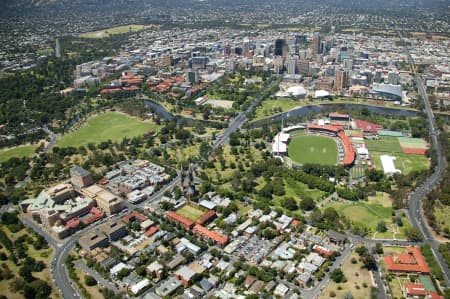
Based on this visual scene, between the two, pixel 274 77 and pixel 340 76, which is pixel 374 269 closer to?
pixel 340 76

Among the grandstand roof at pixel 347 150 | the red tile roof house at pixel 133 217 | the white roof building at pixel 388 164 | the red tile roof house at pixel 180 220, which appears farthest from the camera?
the grandstand roof at pixel 347 150

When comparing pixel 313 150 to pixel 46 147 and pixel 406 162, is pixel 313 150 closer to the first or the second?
pixel 406 162

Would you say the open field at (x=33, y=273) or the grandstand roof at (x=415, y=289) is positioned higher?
the grandstand roof at (x=415, y=289)

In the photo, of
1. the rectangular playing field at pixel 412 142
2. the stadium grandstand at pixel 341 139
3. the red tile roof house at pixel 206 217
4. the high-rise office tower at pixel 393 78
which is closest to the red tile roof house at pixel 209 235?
the red tile roof house at pixel 206 217

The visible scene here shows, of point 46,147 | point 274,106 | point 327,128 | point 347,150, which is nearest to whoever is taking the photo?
point 347,150

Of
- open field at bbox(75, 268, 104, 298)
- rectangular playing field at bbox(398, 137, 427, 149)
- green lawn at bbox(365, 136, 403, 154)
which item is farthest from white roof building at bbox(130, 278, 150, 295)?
rectangular playing field at bbox(398, 137, 427, 149)

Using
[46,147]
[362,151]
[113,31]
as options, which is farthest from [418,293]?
[113,31]

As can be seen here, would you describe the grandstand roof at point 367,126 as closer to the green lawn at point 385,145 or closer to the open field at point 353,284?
the green lawn at point 385,145

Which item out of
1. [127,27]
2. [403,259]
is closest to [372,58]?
[403,259]
